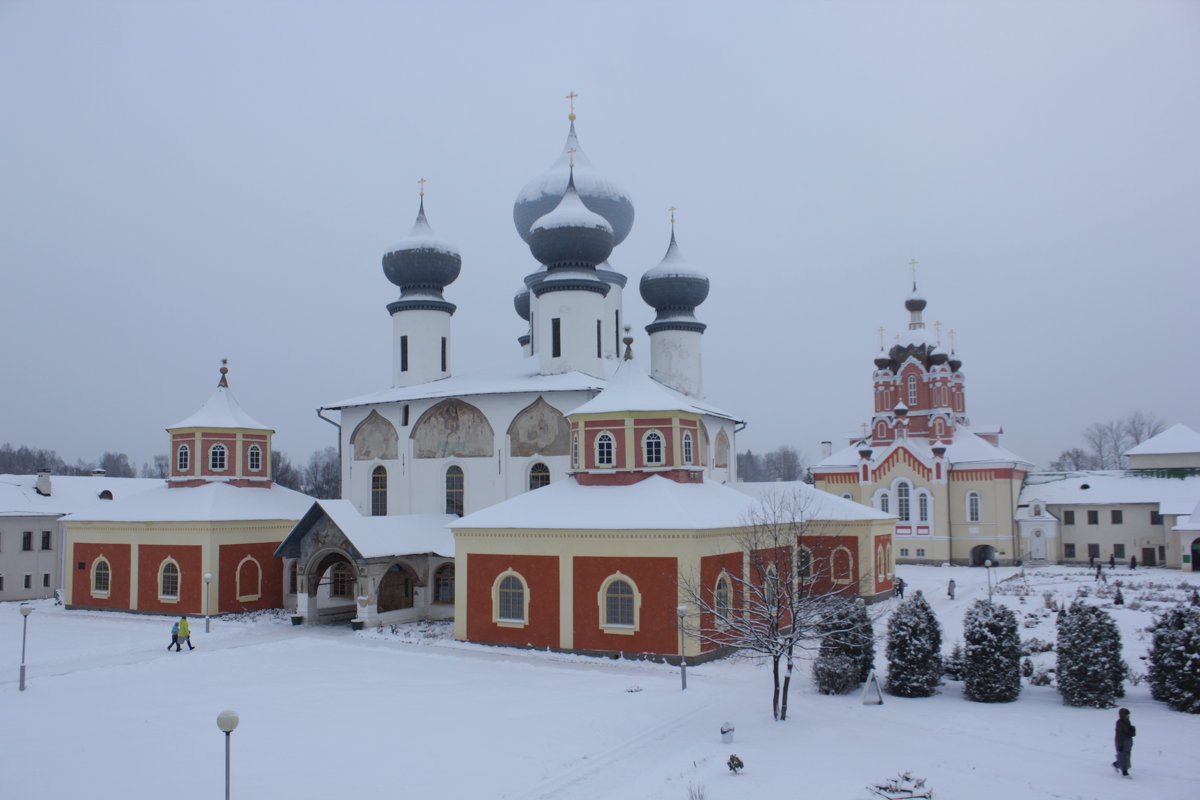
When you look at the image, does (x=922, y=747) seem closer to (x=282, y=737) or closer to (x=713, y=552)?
(x=713, y=552)

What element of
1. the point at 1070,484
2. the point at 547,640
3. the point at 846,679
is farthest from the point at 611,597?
the point at 1070,484

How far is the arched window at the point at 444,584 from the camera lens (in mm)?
27984

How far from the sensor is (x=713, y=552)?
21594 millimetres

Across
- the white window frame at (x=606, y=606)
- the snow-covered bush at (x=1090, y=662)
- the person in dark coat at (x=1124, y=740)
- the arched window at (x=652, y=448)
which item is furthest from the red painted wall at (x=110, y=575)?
the person in dark coat at (x=1124, y=740)

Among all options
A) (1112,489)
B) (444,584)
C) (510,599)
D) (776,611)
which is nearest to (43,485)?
(444,584)

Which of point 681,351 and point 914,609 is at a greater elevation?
point 681,351

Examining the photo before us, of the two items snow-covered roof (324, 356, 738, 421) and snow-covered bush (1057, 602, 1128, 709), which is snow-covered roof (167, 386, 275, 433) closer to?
snow-covered roof (324, 356, 738, 421)

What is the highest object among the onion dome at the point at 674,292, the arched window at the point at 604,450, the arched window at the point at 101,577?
the onion dome at the point at 674,292

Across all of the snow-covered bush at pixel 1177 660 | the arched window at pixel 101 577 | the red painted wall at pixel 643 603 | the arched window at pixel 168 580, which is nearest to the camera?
the snow-covered bush at pixel 1177 660

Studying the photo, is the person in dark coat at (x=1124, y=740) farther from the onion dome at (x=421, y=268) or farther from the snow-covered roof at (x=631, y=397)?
the onion dome at (x=421, y=268)

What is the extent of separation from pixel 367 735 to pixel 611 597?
8.02m

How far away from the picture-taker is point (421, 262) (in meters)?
33.8

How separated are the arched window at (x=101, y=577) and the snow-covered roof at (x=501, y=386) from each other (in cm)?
891

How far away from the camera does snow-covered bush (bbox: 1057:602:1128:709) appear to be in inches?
623
